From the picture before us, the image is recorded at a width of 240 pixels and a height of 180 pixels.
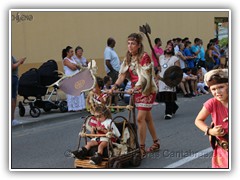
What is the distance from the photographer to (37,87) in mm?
10516

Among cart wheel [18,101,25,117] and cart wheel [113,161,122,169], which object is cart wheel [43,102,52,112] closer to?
cart wheel [18,101,25,117]

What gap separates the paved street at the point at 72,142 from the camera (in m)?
6.82

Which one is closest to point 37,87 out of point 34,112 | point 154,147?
point 34,112

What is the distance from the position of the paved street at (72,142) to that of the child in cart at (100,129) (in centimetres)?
65

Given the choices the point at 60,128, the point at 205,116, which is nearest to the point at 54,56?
the point at 60,128

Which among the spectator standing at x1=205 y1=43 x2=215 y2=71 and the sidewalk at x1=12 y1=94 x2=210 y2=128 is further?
the spectator standing at x1=205 y1=43 x2=215 y2=71

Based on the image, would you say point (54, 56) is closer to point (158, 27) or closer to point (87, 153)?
point (158, 27)

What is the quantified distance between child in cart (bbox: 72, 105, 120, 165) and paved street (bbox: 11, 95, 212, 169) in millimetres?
648

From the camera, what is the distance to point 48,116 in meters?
10.7

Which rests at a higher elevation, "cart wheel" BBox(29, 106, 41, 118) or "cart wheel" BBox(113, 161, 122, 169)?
"cart wheel" BBox(29, 106, 41, 118)

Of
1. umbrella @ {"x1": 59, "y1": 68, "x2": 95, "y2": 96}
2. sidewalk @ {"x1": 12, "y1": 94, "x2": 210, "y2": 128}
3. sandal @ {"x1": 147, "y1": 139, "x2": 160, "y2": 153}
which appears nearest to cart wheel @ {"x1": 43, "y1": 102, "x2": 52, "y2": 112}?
sidewalk @ {"x1": 12, "y1": 94, "x2": 210, "y2": 128}

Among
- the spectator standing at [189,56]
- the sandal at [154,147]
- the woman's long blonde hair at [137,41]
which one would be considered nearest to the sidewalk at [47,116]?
the sandal at [154,147]

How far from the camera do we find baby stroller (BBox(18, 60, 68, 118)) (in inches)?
412

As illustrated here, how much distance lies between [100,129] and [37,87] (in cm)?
464
